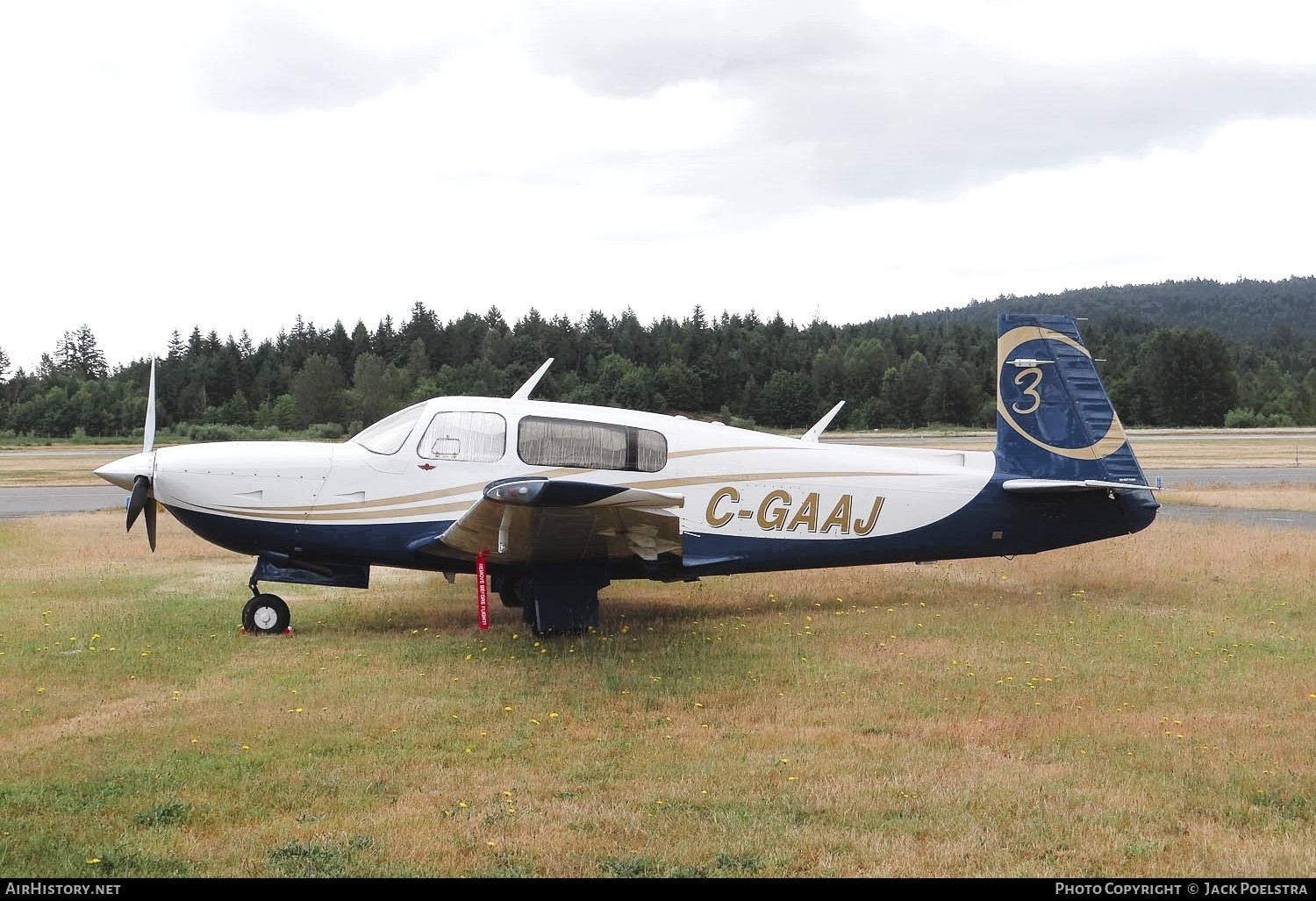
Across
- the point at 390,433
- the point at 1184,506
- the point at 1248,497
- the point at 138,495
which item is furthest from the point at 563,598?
the point at 1248,497

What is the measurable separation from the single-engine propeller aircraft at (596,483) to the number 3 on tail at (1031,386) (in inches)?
2.8

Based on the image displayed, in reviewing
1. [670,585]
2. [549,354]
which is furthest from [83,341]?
[670,585]

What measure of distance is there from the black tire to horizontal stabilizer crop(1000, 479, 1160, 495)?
7410 mm

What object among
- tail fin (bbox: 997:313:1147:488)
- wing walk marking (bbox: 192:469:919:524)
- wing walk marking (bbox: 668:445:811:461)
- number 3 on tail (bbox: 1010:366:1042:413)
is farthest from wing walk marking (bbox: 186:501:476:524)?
number 3 on tail (bbox: 1010:366:1042:413)

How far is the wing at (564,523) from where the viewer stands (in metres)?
7.55

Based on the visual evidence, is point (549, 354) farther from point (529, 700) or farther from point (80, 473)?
point (529, 700)

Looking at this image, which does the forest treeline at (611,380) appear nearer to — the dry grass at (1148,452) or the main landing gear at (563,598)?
the dry grass at (1148,452)

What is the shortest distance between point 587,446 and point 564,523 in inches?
58.1

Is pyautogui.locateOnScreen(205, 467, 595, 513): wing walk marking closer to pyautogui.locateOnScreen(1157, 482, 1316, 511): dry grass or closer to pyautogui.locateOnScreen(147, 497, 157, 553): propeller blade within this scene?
pyautogui.locateOnScreen(147, 497, 157, 553): propeller blade

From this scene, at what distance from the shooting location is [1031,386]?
10.9 m

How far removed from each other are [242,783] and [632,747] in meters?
2.24

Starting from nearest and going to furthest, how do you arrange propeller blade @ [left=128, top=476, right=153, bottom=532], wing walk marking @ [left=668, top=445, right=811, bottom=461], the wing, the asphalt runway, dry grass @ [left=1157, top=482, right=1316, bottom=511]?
the wing < propeller blade @ [left=128, top=476, right=153, bottom=532] < wing walk marking @ [left=668, top=445, right=811, bottom=461] < the asphalt runway < dry grass @ [left=1157, top=482, right=1316, bottom=511]

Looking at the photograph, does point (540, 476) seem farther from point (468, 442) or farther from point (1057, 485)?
point (1057, 485)

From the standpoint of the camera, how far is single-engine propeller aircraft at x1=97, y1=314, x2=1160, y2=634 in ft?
30.8
